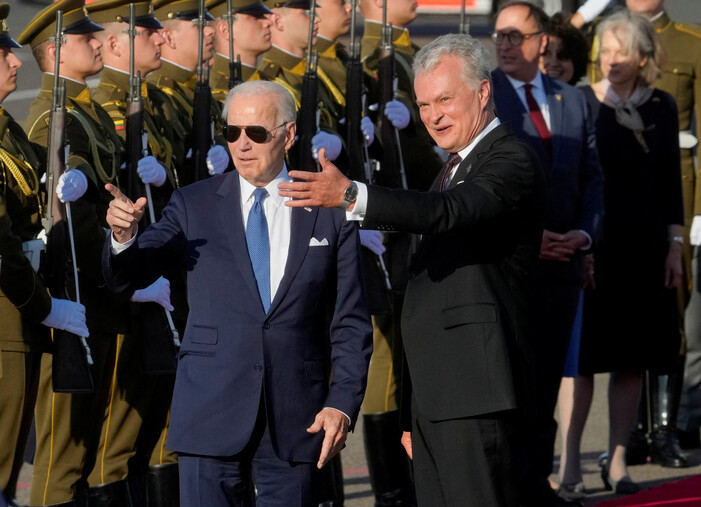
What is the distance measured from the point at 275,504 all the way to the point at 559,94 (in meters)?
2.60

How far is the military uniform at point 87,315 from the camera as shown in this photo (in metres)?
5.19

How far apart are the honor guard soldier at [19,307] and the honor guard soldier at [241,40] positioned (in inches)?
57.7

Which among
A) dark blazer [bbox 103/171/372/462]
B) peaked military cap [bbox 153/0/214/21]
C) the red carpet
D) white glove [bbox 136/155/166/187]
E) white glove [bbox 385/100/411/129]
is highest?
peaked military cap [bbox 153/0/214/21]

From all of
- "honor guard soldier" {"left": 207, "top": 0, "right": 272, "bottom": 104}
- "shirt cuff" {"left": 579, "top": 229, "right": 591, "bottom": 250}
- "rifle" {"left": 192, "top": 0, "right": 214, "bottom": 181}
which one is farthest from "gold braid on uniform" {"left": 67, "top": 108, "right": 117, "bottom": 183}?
"shirt cuff" {"left": 579, "top": 229, "right": 591, "bottom": 250}

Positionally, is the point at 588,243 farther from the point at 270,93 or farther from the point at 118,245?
the point at 118,245

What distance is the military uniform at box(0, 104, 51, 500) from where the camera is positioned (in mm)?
4742

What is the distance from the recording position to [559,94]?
5859 millimetres

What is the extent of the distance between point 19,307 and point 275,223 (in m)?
1.21

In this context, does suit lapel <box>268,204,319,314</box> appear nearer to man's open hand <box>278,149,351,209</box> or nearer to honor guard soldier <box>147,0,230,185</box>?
man's open hand <box>278,149,351,209</box>

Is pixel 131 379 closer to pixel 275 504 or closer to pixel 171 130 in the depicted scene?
pixel 171 130

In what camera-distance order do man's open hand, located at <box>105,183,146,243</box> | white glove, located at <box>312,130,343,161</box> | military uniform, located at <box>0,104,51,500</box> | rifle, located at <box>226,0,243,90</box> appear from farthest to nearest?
rifle, located at <box>226,0,243,90</box>
white glove, located at <box>312,130,343,161</box>
military uniform, located at <box>0,104,51,500</box>
man's open hand, located at <box>105,183,146,243</box>

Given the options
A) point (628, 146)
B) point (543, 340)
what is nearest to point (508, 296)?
point (543, 340)

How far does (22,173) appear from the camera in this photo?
4.88 metres

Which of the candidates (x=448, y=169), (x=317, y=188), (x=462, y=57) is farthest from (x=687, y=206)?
(x=317, y=188)
